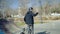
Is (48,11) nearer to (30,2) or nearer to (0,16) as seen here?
(30,2)

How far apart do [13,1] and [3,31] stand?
1.31 ft

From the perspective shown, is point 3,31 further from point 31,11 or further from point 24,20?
point 31,11

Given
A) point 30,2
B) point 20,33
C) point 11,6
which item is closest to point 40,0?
point 30,2

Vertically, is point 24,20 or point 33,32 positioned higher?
point 24,20

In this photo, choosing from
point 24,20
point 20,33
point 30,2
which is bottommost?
point 20,33

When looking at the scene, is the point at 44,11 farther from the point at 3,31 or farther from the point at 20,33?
the point at 3,31

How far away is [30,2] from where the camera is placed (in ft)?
5.42

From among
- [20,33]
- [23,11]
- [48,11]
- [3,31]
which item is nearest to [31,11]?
[23,11]

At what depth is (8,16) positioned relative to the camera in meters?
1.65

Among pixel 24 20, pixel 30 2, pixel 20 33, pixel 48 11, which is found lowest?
pixel 20 33

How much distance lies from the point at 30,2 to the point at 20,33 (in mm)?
407

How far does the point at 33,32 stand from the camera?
66.3 inches

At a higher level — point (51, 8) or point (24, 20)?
point (51, 8)

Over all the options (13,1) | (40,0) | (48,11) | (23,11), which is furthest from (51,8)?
(13,1)
